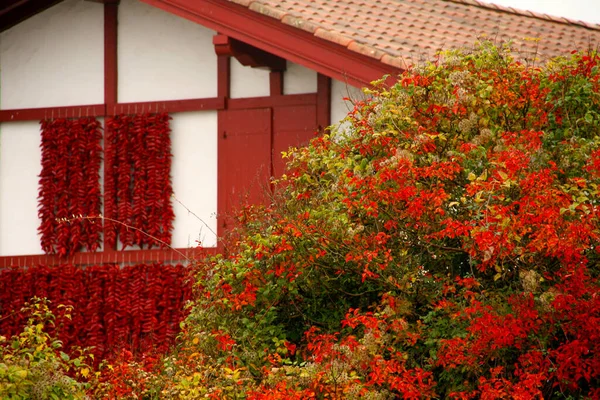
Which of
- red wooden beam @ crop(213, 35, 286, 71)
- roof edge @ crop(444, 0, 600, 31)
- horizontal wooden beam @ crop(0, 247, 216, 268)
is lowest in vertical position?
horizontal wooden beam @ crop(0, 247, 216, 268)

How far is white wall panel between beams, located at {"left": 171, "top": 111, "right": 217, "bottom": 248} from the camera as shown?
41.0 ft

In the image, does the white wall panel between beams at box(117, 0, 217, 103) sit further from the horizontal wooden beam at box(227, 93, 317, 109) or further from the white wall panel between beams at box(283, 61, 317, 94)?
the white wall panel between beams at box(283, 61, 317, 94)

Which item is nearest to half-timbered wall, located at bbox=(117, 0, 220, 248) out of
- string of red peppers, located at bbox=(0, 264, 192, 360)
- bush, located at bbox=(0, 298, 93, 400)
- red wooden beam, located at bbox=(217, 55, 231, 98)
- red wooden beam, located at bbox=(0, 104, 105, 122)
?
red wooden beam, located at bbox=(217, 55, 231, 98)

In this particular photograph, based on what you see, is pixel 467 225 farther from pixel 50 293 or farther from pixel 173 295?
pixel 50 293

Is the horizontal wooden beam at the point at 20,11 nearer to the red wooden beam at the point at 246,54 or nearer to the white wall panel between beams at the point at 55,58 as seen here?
the white wall panel between beams at the point at 55,58

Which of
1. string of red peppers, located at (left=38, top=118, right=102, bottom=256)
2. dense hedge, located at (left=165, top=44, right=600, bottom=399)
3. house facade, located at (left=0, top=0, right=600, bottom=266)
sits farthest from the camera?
string of red peppers, located at (left=38, top=118, right=102, bottom=256)

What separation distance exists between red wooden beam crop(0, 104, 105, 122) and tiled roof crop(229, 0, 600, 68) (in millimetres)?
2669

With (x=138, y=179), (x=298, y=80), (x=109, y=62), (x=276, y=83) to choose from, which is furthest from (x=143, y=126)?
(x=298, y=80)

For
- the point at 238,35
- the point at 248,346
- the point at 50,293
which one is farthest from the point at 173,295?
the point at 248,346

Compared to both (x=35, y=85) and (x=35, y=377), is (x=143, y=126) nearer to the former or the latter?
(x=35, y=85)

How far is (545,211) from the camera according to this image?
6387mm

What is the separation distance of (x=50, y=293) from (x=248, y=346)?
5946 mm

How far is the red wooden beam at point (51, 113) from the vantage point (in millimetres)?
13094

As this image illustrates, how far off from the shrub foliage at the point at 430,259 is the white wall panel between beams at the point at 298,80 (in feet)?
11.4
